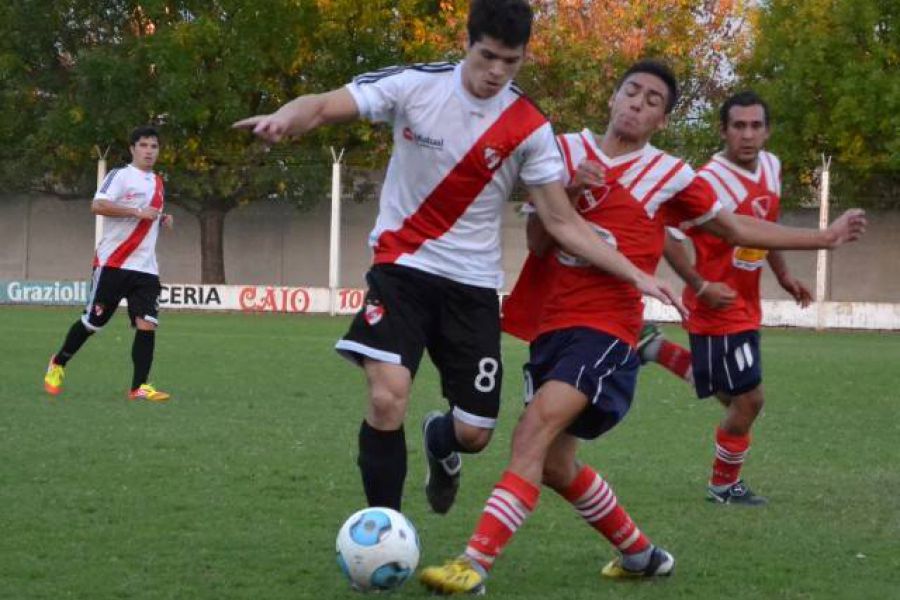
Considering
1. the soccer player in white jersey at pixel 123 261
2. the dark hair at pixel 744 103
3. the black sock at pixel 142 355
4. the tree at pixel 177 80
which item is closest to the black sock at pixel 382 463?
the dark hair at pixel 744 103

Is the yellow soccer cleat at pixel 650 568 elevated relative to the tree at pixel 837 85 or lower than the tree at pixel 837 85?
lower

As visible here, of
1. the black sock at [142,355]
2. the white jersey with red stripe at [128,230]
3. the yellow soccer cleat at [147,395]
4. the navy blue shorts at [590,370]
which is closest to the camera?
the navy blue shorts at [590,370]

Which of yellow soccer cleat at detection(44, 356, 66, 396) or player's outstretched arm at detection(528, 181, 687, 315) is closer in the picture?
player's outstretched arm at detection(528, 181, 687, 315)

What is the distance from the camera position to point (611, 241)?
5938mm

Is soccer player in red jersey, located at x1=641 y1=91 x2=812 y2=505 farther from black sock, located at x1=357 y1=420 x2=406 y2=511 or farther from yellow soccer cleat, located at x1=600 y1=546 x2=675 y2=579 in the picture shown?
black sock, located at x1=357 y1=420 x2=406 y2=511

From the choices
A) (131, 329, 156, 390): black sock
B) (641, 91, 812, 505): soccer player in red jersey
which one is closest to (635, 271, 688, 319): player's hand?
(641, 91, 812, 505): soccer player in red jersey

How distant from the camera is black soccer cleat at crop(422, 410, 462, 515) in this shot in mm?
6480

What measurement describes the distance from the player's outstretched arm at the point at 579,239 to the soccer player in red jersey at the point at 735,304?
7.47 feet

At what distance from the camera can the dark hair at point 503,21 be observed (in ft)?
18.1

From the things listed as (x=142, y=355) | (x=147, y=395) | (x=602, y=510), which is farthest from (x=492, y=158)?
(x=142, y=355)

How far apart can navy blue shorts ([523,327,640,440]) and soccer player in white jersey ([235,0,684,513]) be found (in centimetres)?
22

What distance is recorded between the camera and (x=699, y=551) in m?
6.48

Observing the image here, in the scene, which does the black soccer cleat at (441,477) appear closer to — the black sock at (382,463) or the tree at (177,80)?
the black sock at (382,463)

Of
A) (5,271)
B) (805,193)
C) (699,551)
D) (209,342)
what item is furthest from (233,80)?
(699,551)
